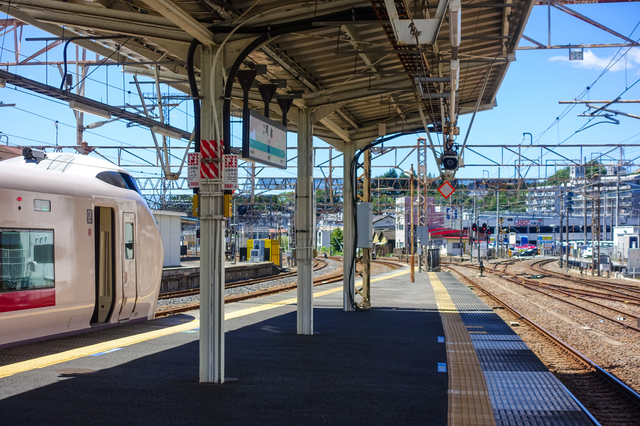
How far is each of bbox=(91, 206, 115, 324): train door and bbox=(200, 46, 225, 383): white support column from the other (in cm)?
386

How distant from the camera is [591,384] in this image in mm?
8203

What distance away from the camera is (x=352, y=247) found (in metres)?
13.3

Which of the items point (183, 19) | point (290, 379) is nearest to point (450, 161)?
point (290, 379)

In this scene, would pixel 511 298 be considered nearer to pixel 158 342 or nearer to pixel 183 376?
pixel 158 342

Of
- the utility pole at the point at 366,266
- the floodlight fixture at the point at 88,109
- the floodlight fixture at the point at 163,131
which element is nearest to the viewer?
the floodlight fixture at the point at 88,109

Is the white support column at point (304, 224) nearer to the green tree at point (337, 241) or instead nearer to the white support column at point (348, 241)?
the white support column at point (348, 241)

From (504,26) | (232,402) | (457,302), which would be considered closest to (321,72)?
(504,26)

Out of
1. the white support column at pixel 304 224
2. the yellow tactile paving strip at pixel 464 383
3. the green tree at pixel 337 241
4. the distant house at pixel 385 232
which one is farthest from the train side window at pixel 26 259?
the green tree at pixel 337 241

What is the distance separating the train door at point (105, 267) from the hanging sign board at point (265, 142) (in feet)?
10.8

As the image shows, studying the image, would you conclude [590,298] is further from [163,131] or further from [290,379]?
[290,379]

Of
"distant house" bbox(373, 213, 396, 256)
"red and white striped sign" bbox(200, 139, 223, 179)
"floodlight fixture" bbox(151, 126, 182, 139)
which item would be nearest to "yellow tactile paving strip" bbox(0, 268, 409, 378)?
"red and white striped sign" bbox(200, 139, 223, 179)

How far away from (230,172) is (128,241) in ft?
14.5

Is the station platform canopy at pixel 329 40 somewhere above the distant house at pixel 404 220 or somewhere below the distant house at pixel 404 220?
above

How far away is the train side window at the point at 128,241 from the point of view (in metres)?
10.2
